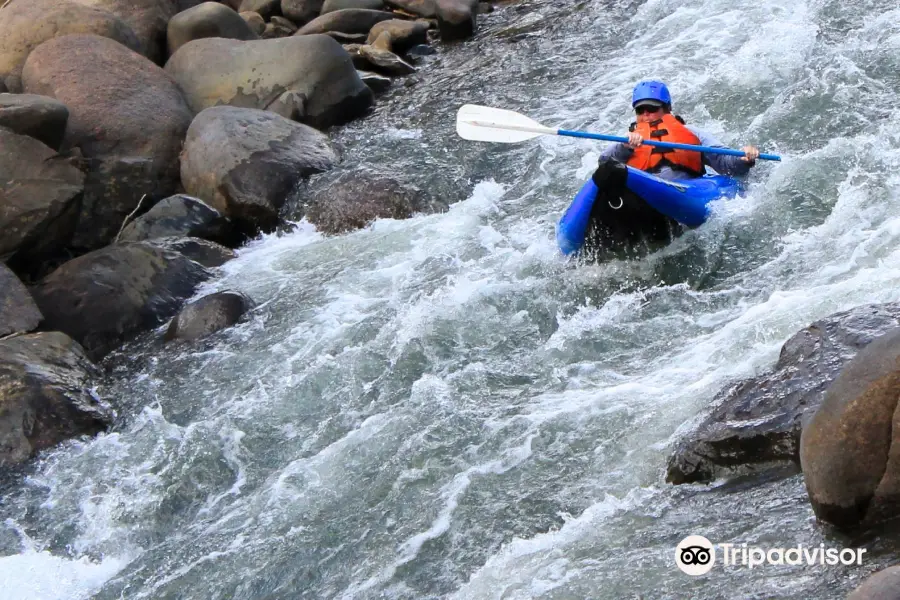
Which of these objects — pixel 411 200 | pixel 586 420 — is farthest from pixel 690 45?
pixel 586 420

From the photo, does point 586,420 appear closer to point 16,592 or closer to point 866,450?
point 866,450

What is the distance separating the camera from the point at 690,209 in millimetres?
6359

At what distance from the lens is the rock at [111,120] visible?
26.9 feet

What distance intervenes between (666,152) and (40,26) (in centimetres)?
586

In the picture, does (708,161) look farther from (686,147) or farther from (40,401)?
(40,401)

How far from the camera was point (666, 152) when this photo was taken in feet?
22.0

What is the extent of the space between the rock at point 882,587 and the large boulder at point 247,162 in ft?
20.0

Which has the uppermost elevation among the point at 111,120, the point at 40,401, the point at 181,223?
the point at 111,120

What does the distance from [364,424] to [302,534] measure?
0.83 m

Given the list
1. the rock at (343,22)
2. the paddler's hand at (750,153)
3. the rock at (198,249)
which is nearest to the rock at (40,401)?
the rock at (198,249)

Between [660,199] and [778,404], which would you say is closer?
[778,404]

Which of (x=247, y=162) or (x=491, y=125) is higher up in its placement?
(x=491, y=125)

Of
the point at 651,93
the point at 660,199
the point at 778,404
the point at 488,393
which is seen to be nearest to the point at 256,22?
the point at 651,93

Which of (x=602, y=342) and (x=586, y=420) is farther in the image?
(x=602, y=342)
